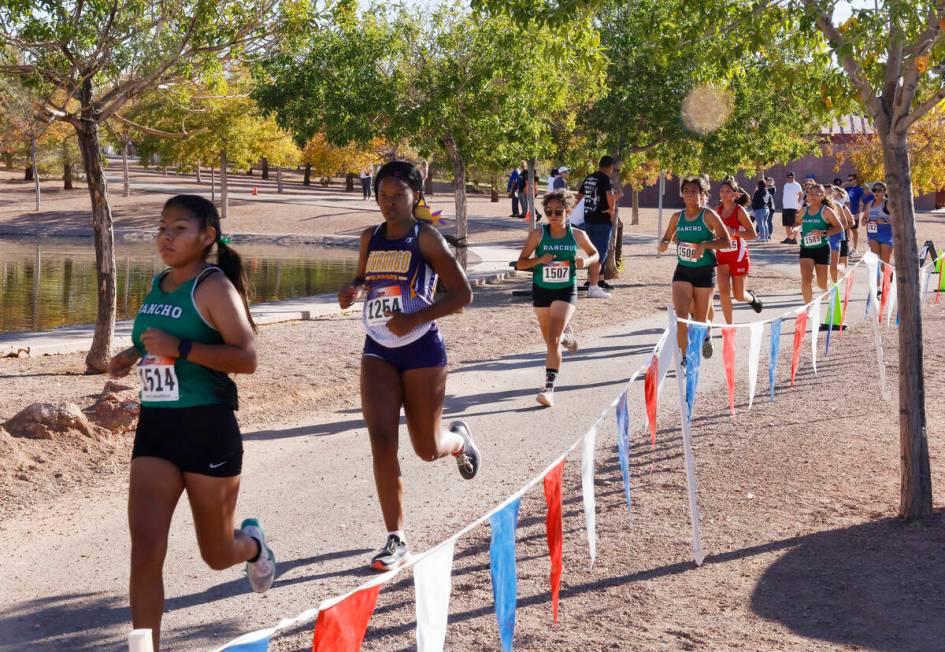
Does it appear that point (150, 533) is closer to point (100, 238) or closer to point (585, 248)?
point (585, 248)

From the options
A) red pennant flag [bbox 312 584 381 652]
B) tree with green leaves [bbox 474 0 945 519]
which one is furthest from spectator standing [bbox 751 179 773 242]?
red pennant flag [bbox 312 584 381 652]

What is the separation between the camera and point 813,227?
48.5 feet

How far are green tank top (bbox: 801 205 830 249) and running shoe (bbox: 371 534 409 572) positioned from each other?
10809mm

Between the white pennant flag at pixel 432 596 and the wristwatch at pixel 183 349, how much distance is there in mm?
1277

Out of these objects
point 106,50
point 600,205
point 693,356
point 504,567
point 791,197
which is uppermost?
point 106,50

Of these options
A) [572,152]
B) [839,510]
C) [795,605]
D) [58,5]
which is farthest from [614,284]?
[795,605]

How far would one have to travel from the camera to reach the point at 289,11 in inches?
442

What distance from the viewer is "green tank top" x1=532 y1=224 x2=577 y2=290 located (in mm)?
9531

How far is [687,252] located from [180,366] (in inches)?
293

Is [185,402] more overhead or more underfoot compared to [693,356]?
more overhead

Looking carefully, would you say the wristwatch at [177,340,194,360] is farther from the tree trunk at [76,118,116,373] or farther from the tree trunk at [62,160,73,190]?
the tree trunk at [62,160,73,190]

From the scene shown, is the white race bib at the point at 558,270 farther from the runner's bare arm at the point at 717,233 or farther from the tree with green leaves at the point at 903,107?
the tree with green leaves at the point at 903,107

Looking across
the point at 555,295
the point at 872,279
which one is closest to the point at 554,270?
the point at 555,295

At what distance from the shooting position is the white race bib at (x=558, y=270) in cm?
952
